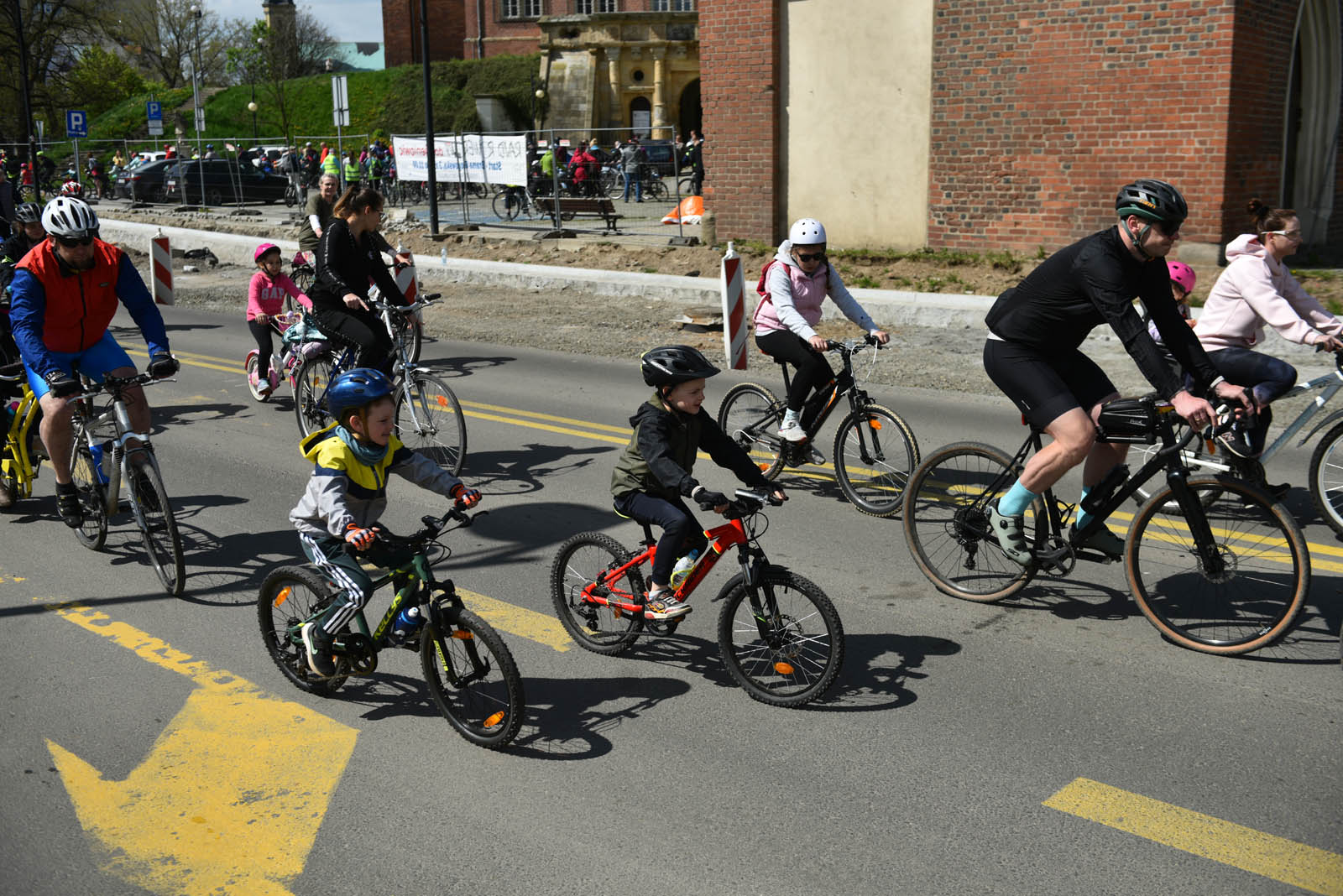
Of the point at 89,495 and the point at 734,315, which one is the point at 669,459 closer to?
the point at 89,495

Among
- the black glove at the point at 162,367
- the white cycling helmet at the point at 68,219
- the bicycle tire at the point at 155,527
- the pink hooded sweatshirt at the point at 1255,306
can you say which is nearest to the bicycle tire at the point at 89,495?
the bicycle tire at the point at 155,527

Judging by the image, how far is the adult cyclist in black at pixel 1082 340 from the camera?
527 centimetres

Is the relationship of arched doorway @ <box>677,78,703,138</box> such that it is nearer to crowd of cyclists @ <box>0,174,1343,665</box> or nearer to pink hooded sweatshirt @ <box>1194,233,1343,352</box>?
crowd of cyclists @ <box>0,174,1343,665</box>

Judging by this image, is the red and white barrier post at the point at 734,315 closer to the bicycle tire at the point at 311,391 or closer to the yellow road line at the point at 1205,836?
the bicycle tire at the point at 311,391

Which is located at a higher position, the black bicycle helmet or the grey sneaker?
the black bicycle helmet

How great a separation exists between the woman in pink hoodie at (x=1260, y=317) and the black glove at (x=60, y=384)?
247 inches

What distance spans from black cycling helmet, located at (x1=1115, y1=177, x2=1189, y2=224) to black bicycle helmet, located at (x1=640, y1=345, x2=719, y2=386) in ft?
6.26

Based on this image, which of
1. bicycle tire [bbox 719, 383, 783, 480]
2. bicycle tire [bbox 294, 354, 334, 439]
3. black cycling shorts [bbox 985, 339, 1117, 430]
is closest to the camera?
black cycling shorts [bbox 985, 339, 1117, 430]

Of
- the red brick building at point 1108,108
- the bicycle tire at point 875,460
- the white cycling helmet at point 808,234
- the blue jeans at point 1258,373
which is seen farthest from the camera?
the red brick building at point 1108,108

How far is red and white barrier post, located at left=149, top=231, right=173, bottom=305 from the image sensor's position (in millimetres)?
16734

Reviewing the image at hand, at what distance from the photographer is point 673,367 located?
16.4 feet

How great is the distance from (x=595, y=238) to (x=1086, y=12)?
33.7 feet

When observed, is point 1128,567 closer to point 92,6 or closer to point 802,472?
point 802,472

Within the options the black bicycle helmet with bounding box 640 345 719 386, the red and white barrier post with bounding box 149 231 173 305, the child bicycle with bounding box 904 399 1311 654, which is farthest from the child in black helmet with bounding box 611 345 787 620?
the red and white barrier post with bounding box 149 231 173 305
